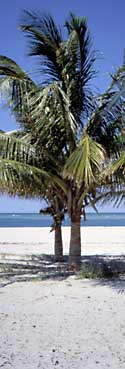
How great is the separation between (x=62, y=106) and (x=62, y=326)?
5.36 m

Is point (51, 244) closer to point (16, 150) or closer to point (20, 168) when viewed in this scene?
point (16, 150)

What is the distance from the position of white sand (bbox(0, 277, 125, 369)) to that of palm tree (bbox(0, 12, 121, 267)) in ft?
9.05

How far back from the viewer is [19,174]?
855cm

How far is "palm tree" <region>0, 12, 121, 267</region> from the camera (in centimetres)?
890

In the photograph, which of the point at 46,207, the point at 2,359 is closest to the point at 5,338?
the point at 2,359

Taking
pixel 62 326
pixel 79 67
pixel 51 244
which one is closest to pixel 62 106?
pixel 79 67

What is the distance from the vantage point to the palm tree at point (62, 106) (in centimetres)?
890

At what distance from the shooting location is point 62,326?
4.91 m

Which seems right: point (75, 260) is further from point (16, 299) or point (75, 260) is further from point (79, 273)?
point (16, 299)

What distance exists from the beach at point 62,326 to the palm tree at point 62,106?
2612 millimetres

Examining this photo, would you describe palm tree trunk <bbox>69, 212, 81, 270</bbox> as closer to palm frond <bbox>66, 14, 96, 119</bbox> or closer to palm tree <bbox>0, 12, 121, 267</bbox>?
palm tree <bbox>0, 12, 121, 267</bbox>

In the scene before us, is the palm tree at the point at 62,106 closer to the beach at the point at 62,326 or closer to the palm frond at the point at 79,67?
the palm frond at the point at 79,67

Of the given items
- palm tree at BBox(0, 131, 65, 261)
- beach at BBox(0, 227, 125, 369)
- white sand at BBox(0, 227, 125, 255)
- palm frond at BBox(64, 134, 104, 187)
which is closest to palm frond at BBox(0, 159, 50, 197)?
palm tree at BBox(0, 131, 65, 261)

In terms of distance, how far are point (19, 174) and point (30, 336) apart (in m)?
4.59
